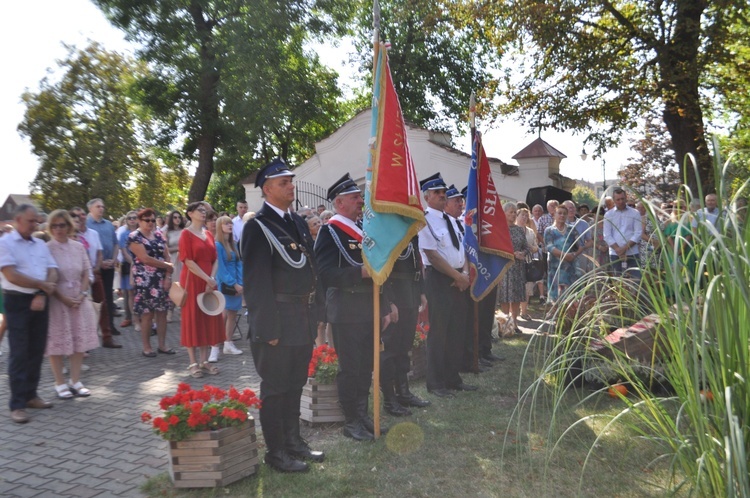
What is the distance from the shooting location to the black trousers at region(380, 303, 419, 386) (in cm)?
674

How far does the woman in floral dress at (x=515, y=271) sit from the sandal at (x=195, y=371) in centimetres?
494

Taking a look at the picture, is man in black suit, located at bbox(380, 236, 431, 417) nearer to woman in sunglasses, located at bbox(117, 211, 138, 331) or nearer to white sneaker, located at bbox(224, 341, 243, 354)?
white sneaker, located at bbox(224, 341, 243, 354)

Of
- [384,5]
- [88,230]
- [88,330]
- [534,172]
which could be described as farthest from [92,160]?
[88,330]

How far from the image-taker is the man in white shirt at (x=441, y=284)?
289 inches

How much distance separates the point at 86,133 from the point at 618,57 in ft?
91.9

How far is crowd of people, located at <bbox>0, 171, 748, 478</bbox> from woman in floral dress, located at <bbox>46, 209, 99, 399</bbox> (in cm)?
1

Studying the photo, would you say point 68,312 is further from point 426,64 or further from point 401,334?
point 426,64

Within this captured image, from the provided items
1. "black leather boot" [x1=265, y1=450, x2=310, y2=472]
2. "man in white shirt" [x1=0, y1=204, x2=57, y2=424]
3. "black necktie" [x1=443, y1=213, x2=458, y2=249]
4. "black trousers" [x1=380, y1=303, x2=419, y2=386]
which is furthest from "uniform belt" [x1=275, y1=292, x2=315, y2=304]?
"man in white shirt" [x1=0, y1=204, x2=57, y2=424]

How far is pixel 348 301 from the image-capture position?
593 centimetres

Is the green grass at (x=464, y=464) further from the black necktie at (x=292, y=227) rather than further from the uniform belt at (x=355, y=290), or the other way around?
the black necktie at (x=292, y=227)

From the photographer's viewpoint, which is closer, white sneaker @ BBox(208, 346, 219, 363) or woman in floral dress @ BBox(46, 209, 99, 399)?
woman in floral dress @ BBox(46, 209, 99, 399)

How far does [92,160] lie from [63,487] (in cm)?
3324

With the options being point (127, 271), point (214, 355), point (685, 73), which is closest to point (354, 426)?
point (214, 355)

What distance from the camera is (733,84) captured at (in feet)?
55.2
